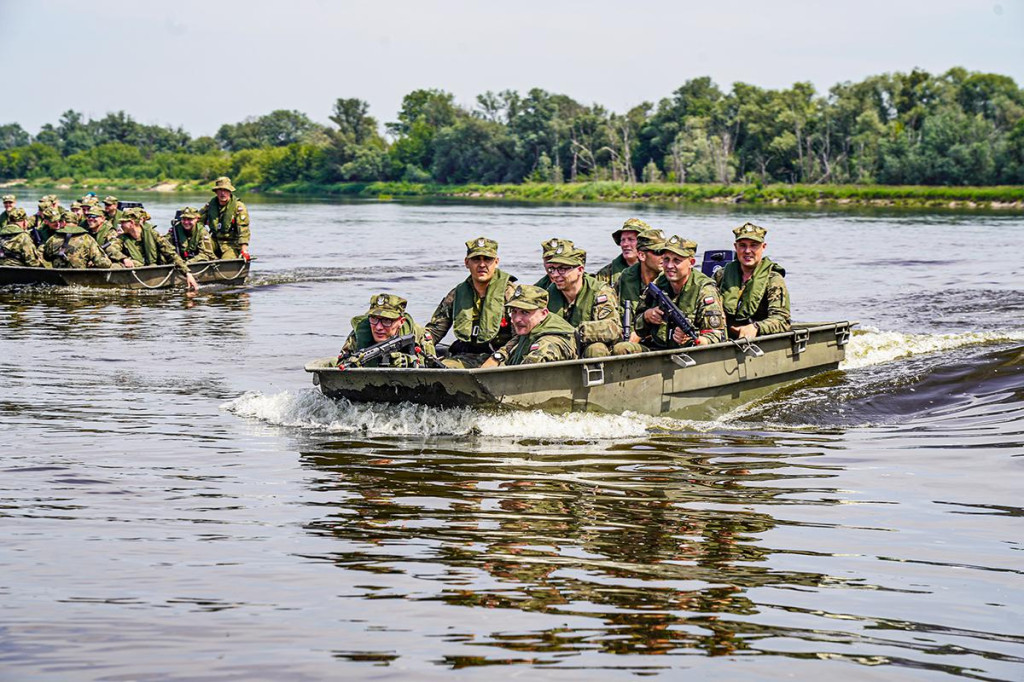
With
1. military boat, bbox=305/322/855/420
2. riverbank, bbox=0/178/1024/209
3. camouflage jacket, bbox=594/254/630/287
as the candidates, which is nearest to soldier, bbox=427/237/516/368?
military boat, bbox=305/322/855/420

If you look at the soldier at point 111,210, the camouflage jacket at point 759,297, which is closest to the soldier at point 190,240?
the soldier at point 111,210

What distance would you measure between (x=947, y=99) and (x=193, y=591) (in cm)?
10713

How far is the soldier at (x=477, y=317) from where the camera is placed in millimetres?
12820

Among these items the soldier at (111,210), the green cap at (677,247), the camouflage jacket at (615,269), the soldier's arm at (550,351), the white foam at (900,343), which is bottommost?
the white foam at (900,343)

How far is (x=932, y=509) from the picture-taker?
895cm

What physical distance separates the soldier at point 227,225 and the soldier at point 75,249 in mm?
2411

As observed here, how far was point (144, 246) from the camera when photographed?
2636cm

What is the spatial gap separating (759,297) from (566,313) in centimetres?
276

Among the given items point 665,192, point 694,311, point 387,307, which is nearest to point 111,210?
point 387,307

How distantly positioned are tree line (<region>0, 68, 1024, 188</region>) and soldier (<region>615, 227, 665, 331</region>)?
247ft

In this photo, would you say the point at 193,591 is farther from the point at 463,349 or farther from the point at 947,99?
the point at 947,99

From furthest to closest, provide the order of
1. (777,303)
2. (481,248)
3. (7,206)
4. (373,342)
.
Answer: (7,206)
(777,303)
(481,248)
(373,342)

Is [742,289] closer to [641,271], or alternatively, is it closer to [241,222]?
[641,271]

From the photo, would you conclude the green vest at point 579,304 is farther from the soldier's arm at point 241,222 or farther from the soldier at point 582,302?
the soldier's arm at point 241,222
